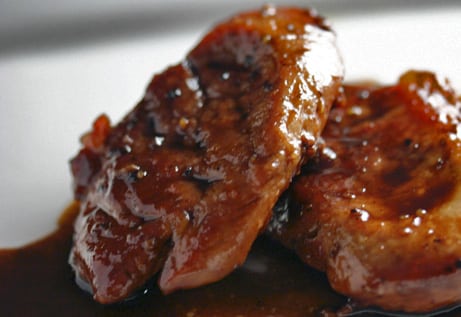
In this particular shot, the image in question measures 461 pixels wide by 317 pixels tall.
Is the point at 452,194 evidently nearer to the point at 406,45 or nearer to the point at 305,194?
the point at 305,194

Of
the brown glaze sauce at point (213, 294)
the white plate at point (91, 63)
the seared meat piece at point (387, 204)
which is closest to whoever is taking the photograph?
the seared meat piece at point (387, 204)

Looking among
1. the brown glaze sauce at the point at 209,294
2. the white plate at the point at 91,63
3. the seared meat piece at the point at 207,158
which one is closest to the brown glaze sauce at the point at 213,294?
the brown glaze sauce at the point at 209,294

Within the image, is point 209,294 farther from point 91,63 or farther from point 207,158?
point 91,63

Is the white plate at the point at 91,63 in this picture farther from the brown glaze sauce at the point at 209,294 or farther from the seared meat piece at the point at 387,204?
the seared meat piece at the point at 387,204

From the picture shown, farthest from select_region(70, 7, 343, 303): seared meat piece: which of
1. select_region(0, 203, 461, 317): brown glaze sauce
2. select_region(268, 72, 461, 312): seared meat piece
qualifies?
select_region(268, 72, 461, 312): seared meat piece

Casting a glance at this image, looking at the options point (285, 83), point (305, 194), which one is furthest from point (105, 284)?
point (285, 83)

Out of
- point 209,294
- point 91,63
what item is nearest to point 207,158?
point 209,294
